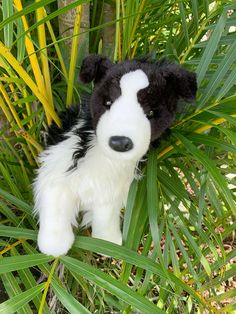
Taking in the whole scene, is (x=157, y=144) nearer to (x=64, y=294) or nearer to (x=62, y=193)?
(x=62, y=193)

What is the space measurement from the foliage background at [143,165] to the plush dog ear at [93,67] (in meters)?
0.05

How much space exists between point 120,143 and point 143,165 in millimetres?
188

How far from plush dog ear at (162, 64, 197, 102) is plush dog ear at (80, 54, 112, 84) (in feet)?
0.31

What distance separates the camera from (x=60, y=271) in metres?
0.96

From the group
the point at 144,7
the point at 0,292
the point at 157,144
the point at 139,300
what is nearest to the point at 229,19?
the point at 144,7

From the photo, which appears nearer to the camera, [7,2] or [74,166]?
[7,2]

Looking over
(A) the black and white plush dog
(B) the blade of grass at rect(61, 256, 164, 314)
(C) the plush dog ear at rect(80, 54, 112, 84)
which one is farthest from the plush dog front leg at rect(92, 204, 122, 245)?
(C) the plush dog ear at rect(80, 54, 112, 84)

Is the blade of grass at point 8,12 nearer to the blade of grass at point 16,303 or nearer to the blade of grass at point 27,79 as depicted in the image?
the blade of grass at point 27,79

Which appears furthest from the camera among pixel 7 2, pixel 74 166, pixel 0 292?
pixel 0 292

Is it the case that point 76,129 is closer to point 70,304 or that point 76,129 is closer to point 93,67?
point 93,67

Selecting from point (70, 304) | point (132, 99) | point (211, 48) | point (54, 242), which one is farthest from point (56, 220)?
point (211, 48)

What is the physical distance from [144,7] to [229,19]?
18 centimetres

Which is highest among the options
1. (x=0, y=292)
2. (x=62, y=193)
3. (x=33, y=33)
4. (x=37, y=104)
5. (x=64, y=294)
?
(x=33, y=33)

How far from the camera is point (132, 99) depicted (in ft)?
2.10
